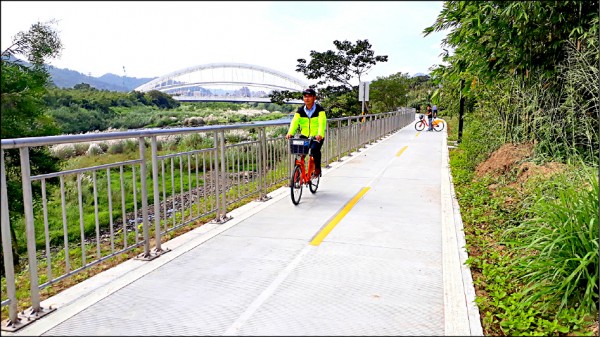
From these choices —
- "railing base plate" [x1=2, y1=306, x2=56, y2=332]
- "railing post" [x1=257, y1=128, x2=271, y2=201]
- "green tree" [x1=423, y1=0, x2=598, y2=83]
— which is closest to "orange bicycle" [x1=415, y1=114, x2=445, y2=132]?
"green tree" [x1=423, y1=0, x2=598, y2=83]

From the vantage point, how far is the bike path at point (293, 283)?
358 centimetres

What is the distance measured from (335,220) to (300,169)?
1.57 meters

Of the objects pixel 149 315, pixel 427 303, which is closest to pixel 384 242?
pixel 427 303

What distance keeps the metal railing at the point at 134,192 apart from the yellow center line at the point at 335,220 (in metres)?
1.62

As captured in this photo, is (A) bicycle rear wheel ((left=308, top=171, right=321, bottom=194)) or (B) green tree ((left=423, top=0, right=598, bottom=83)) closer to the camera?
(B) green tree ((left=423, top=0, right=598, bottom=83))

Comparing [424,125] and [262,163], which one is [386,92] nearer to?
[424,125]

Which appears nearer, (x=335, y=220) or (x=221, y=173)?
(x=221, y=173)

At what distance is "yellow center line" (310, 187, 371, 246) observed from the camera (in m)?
5.87

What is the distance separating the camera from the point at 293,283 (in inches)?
173

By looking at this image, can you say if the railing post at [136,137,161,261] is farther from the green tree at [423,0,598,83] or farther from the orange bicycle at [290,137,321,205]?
the green tree at [423,0,598,83]

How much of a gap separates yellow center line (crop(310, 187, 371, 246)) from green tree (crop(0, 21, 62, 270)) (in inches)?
290

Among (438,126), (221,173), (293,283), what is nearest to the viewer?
(293,283)

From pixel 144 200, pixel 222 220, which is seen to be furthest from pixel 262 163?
pixel 144 200

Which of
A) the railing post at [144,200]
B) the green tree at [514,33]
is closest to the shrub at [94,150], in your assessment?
the green tree at [514,33]
